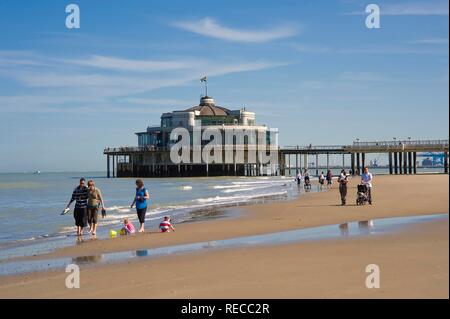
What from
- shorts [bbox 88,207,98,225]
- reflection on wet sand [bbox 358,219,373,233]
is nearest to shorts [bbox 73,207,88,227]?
shorts [bbox 88,207,98,225]

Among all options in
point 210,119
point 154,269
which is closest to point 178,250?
point 154,269

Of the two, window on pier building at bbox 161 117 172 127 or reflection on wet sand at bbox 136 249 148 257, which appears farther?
window on pier building at bbox 161 117 172 127

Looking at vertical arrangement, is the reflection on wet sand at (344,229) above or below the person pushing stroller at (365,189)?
below

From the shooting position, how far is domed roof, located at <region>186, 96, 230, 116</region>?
94500 mm

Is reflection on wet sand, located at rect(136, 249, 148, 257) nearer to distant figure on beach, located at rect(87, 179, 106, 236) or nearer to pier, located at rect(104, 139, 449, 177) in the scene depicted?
distant figure on beach, located at rect(87, 179, 106, 236)

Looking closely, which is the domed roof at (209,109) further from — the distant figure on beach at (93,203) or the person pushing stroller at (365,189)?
the distant figure on beach at (93,203)

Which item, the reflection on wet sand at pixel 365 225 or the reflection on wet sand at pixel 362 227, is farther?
the reflection on wet sand at pixel 365 225

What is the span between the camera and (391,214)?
48.8 ft

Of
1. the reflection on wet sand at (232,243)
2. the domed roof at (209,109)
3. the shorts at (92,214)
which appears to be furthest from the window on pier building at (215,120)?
the reflection on wet sand at (232,243)

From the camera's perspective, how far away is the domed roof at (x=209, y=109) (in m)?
94.5
